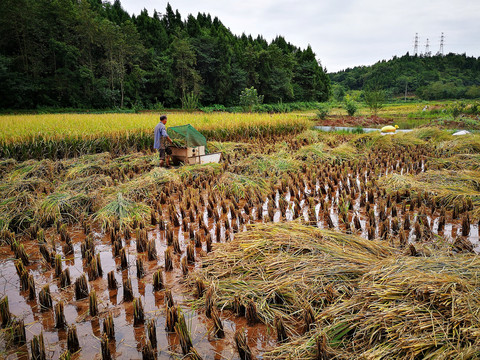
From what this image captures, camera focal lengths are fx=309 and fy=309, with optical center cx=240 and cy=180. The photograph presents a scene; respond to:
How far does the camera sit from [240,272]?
9.64ft

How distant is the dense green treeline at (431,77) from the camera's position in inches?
1877

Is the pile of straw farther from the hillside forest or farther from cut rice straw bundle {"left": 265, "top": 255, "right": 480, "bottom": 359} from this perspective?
the hillside forest

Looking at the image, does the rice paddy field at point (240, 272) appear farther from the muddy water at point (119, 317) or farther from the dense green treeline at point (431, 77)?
the dense green treeline at point (431, 77)

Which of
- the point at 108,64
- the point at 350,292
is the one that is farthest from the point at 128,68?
the point at 350,292

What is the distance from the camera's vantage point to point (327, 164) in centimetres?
799

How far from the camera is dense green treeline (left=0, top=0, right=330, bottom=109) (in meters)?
31.6

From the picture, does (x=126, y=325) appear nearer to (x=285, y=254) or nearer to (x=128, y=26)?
(x=285, y=254)

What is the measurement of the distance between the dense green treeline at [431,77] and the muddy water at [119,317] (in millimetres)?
50439

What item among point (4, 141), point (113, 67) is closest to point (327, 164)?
point (4, 141)

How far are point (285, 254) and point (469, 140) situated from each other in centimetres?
876

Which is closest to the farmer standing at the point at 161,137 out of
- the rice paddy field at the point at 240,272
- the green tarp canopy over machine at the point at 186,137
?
the green tarp canopy over machine at the point at 186,137

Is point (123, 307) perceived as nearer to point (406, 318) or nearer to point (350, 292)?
point (350, 292)

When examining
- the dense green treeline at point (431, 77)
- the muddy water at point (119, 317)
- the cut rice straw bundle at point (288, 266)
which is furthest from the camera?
the dense green treeline at point (431, 77)

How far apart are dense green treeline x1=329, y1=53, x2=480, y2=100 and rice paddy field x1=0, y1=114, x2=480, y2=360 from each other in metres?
47.8
